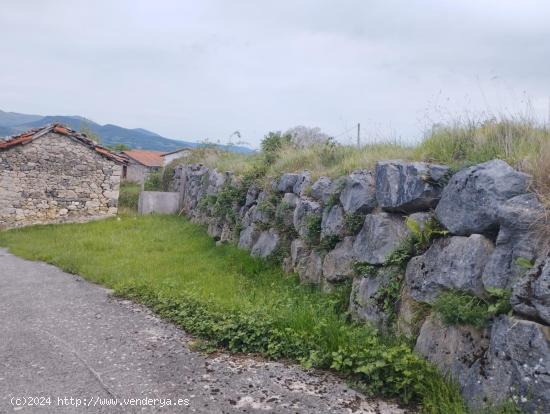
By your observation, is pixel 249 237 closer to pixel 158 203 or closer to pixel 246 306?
pixel 246 306

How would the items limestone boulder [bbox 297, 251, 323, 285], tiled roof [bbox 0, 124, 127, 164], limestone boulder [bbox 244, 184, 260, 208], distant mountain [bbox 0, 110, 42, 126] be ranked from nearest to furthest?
limestone boulder [bbox 297, 251, 323, 285] < limestone boulder [bbox 244, 184, 260, 208] < tiled roof [bbox 0, 124, 127, 164] < distant mountain [bbox 0, 110, 42, 126]

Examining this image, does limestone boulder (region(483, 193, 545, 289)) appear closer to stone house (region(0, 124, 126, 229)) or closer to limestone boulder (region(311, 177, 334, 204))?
limestone boulder (region(311, 177, 334, 204))

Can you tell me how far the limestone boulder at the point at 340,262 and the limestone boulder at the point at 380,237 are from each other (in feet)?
1.02

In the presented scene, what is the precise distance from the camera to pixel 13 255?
11188 mm

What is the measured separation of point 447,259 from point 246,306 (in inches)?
104

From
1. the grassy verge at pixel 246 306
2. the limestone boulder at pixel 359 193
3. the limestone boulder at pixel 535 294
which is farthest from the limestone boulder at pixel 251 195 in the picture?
the limestone boulder at pixel 535 294

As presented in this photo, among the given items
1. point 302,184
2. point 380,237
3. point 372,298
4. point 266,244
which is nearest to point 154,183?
point 266,244

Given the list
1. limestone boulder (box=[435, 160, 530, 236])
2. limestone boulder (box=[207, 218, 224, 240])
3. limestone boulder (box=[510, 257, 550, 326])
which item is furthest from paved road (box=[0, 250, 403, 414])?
limestone boulder (box=[207, 218, 224, 240])

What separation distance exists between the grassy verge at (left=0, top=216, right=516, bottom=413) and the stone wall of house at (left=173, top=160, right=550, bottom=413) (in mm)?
301

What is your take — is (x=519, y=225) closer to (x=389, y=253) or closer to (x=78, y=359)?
(x=389, y=253)

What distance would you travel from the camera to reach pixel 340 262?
629cm

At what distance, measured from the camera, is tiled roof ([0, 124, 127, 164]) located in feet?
49.0

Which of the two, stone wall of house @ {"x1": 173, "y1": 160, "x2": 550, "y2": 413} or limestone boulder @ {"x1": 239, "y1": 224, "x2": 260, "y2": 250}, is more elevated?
stone wall of house @ {"x1": 173, "y1": 160, "x2": 550, "y2": 413}

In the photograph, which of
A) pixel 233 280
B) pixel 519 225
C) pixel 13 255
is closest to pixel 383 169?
pixel 519 225
